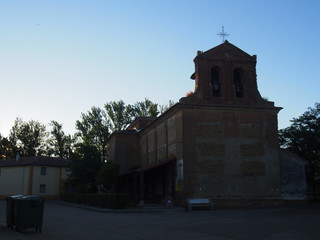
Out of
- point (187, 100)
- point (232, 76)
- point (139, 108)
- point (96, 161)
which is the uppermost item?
point (139, 108)

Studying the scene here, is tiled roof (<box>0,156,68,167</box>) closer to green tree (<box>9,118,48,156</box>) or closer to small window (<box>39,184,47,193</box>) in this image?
small window (<box>39,184,47,193</box>)

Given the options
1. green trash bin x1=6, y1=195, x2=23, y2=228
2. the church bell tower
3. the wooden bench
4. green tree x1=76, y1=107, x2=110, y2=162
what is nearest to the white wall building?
Result: green tree x1=76, y1=107, x2=110, y2=162

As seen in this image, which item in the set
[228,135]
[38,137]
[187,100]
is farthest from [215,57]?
[38,137]

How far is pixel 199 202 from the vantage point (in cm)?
2606

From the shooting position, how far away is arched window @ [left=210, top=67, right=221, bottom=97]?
30859 mm

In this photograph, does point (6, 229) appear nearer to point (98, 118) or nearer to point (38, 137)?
point (98, 118)

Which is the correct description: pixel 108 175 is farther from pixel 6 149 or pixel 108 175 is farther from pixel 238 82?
pixel 6 149

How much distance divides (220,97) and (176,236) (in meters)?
19.6

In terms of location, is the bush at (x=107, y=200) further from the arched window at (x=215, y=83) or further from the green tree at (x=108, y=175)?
the arched window at (x=215, y=83)

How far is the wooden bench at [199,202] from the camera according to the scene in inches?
1014

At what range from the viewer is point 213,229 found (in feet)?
46.9

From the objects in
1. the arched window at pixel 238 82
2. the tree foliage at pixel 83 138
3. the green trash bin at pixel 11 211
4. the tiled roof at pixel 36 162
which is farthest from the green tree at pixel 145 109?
the green trash bin at pixel 11 211

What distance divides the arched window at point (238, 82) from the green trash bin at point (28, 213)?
21765 mm

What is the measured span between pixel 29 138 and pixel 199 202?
2054 inches
